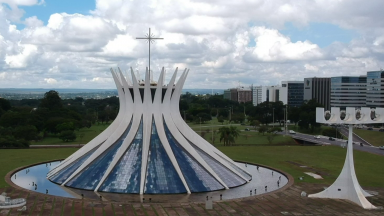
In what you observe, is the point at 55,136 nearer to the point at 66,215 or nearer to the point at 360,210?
the point at 66,215

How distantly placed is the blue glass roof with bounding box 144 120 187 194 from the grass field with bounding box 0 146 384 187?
14100 mm

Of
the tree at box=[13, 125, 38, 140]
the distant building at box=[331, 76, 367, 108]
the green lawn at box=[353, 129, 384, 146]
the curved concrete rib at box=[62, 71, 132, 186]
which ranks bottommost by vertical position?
the green lawn at box=[353, 129, 384, 146]

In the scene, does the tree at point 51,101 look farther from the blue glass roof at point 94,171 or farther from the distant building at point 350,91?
the blue glass roof at point 94,171

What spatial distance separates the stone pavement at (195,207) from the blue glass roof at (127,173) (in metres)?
3.35

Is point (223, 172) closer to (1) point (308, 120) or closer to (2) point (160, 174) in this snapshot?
(2) point (160, 174)

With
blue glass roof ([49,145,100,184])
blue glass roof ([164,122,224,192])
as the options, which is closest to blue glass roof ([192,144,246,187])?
blue glass roof ([164,122,224,192])

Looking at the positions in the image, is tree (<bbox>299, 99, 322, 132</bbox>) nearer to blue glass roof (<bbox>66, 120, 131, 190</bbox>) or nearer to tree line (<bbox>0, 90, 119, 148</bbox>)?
tree line (<bbox>0, 90, 119, 148</bbox>)

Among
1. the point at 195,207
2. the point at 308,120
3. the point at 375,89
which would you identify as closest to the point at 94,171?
the point at 195,207

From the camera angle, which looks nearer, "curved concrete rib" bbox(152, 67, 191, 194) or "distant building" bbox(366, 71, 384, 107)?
"curved concrete rib" bbox(152, 67, 191, 194)

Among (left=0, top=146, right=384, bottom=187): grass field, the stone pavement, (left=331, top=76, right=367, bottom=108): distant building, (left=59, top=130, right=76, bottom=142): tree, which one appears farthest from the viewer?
(left=331, top=76, right=367, bottom=108): distant building

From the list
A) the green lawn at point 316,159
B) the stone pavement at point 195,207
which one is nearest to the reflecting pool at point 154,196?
the stone pavement at point 195,207

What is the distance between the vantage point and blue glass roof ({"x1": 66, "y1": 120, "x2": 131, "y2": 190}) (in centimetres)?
3934

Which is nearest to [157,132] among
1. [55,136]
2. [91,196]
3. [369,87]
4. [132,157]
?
[132,157]

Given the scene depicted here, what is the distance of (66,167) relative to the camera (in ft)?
145
